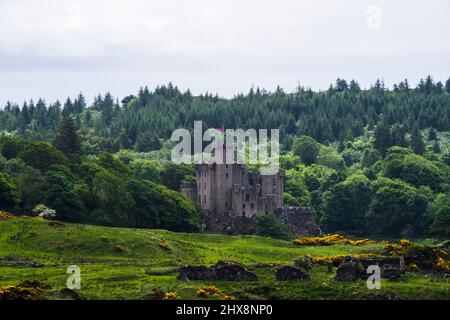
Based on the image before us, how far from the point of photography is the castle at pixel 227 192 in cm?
18775

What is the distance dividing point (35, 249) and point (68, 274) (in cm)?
1785

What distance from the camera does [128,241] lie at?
150m

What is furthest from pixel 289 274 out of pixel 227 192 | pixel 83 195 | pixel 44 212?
pixel 227 192

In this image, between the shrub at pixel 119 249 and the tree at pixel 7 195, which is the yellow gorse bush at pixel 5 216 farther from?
the shrub at pixel 119 249

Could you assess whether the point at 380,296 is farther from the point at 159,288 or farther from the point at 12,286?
the point at 12,286

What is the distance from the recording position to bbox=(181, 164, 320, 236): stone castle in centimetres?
18575

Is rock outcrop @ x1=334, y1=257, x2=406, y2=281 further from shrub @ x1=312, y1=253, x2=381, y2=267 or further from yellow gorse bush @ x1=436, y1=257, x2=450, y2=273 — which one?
yellow gorse bush @ x1=436, y1=257, x2=450, y2=273

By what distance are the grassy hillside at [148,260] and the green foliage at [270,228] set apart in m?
7.45

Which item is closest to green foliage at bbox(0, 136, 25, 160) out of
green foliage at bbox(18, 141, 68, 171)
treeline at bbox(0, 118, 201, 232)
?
treeline at bbox(0, 118, 201, 232)

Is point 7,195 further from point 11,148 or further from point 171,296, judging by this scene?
point 171,296

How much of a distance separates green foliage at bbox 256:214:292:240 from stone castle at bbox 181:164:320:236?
555 centimetres

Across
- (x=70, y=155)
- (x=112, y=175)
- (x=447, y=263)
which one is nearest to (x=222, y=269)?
(x=447, y=263)

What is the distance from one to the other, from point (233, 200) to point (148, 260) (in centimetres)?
4788
